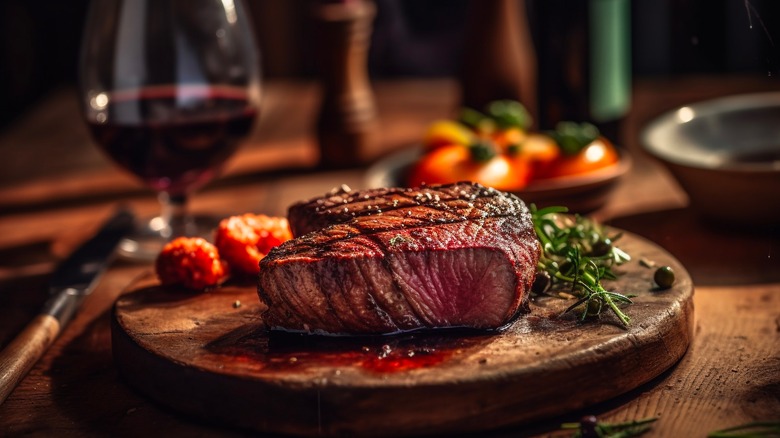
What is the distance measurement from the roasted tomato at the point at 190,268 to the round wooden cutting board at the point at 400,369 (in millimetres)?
162

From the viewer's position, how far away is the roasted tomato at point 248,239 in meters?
2.10

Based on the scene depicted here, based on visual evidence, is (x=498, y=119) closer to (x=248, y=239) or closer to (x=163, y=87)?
(x=163, y=87)

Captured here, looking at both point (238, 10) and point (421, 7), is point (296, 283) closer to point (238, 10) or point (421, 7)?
point (238, 10)

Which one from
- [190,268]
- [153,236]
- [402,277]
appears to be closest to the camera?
[402,277]

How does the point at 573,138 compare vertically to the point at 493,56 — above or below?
below

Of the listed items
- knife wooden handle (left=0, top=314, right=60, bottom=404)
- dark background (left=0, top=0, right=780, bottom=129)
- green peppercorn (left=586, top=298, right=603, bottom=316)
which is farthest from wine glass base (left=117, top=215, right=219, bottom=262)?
dark background (left=0, top=0, right=780, bottom=129)

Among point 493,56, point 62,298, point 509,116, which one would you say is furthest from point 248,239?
point 493,56

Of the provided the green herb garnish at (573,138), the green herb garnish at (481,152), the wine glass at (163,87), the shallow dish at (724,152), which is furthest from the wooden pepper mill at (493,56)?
the wine glass at (163,87)

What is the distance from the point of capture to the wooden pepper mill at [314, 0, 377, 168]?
3.38m

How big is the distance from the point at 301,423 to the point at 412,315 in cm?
31

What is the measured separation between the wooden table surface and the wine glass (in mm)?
307

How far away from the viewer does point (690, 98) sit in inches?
160

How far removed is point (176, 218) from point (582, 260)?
1405 millimetres

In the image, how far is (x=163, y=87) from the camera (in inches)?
104
